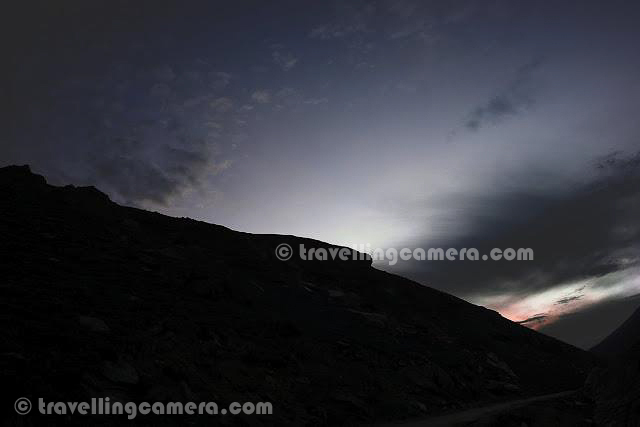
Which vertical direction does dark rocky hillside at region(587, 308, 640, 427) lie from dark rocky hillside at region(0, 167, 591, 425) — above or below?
below

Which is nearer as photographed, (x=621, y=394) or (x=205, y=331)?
(x=621, y=394)

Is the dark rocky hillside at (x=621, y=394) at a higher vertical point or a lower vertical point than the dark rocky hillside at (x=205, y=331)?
lower

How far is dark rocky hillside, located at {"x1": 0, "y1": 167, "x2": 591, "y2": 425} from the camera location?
1505cm

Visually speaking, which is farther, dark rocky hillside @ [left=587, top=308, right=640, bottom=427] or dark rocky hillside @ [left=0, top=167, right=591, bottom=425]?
dark rocky hillside @ [left=587, top=308, right=640, bottom=427]

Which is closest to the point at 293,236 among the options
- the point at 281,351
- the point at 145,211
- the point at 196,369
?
the point at 145,211

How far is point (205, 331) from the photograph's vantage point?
2294cm

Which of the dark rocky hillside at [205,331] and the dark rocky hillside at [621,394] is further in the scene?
the dark rocky hillside at [621,394]

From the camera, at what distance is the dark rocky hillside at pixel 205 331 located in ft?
49.4

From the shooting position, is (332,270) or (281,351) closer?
(281,351)

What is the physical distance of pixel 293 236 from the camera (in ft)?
267

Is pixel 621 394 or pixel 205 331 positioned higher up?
pixel 205 331

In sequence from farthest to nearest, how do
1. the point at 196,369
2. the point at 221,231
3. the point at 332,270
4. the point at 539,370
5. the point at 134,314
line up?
1. the point at 332,270
2. the point at 221,231
3. the point at 539,370
4. the point at 134,314
5. the point at 196,369

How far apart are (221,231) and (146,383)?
44513 mm

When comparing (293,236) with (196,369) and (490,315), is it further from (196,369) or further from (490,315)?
(196,369)
